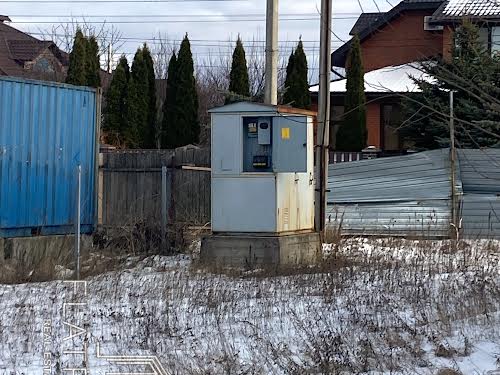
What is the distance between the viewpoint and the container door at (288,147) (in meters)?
13.2

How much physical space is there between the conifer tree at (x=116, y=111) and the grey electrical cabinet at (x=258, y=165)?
1592 cm

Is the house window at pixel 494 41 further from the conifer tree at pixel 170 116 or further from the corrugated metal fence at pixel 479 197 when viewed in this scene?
the conifer tree at pixel 170 116

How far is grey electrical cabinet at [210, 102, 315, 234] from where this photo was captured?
1321 cm

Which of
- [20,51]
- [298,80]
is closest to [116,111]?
[298,80]

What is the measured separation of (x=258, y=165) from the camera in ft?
43.9

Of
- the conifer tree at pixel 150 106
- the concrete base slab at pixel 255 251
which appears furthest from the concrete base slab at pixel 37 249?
the conifer tree at pixel 150 106

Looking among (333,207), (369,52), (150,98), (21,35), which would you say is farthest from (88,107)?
(21,35)

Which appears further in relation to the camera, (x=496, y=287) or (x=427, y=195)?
(x=427, y=195)

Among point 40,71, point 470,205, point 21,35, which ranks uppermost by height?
point 21,35

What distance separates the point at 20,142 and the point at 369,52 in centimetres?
2394

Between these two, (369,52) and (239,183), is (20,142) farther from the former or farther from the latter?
(369,52)

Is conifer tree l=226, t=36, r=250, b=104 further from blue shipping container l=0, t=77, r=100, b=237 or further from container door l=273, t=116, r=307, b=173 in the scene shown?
container door l=273, t=116, r=307, b=173

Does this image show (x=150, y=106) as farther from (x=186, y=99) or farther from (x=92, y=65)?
(x=92, y=65)

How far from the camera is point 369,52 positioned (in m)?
36.1
